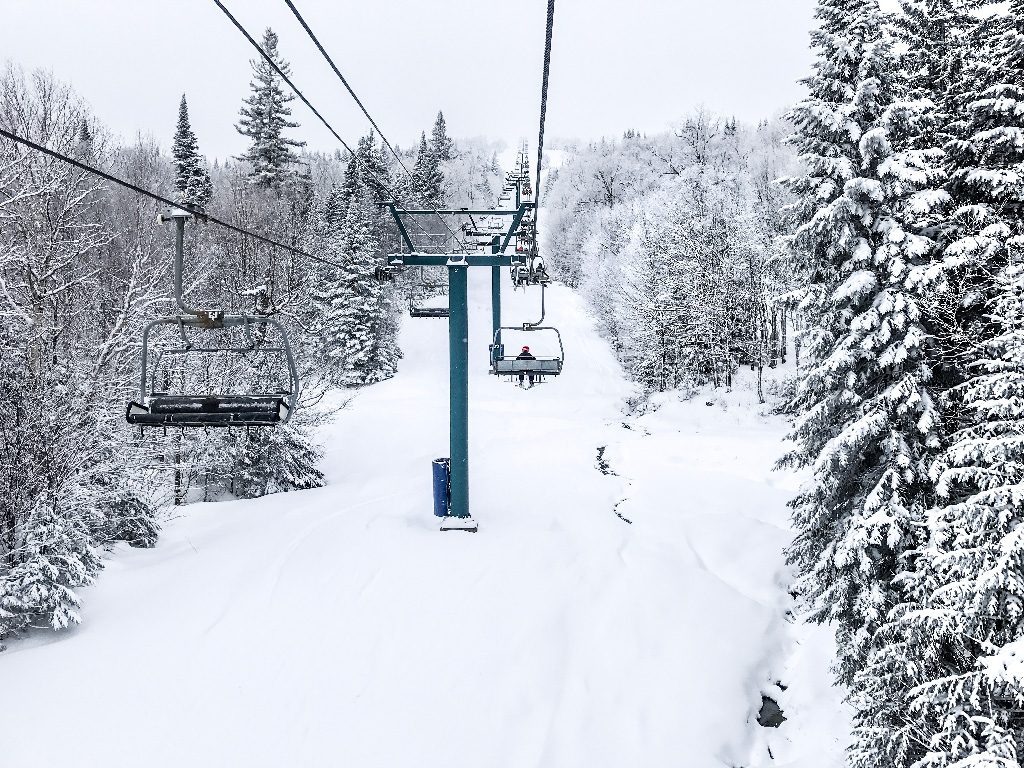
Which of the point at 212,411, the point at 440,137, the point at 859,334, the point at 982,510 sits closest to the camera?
the point at 212,411

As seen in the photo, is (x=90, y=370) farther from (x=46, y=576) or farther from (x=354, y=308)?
(x=354, y=308)

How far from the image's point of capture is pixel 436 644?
31.2 feet

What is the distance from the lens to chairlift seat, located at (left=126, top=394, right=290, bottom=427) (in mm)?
6695

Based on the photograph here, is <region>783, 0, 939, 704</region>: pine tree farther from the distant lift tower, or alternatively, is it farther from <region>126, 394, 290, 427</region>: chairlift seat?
<region>126, 394, 290, 427</region>: chairlift seat

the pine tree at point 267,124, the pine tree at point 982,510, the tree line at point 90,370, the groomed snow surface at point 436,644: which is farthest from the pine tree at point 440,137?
the pine tree at point 982,510

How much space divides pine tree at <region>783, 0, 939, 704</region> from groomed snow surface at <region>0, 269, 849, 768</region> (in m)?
2.28

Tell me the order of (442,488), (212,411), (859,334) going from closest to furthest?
(212,411), (859,334), (442,488)

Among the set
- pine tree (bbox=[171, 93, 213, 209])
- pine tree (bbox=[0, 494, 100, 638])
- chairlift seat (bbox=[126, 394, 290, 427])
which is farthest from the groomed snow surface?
pine tree (bbox=[171, 93, 213, 209])

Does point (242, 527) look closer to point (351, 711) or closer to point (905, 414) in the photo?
point (351, 711)

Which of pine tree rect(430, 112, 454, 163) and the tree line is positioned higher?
pine tree rect(430, 112, 454, 163)

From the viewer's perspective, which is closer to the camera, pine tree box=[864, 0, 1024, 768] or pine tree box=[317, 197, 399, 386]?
pine tree box=[864, 0, 1024, 768]

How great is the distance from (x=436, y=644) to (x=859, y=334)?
8310 mm

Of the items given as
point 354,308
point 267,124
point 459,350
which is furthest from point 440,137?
point 459,350

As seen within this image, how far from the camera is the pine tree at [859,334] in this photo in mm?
9531
